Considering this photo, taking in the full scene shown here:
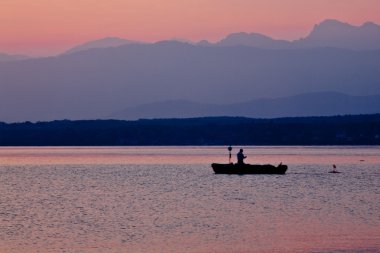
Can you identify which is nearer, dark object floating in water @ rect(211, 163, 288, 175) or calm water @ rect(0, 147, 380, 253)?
calm water @ rect(0, 147, 380, 253)

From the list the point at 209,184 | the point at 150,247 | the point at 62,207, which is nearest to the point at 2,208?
the point at 62,207

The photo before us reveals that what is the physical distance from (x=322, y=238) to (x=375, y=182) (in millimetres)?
44505

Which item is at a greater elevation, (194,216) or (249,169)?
(249,169)

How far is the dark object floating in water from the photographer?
8906 cm

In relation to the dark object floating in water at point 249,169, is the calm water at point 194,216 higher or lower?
lower

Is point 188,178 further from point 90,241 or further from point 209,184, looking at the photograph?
point 90,241

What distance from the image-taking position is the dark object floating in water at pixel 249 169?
8906cm

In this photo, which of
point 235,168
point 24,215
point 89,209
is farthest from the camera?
point 235,168

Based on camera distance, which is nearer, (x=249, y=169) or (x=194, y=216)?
(x=194, y=216)

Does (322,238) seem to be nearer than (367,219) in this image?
Yes

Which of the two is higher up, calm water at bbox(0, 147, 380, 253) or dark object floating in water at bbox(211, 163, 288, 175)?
dark object floating in water at bbox(211, 163, 288, 175)

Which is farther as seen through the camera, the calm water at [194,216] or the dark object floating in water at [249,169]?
the dark object floating in water at [249,169]

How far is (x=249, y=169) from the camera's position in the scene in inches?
3506

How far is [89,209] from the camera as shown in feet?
195
